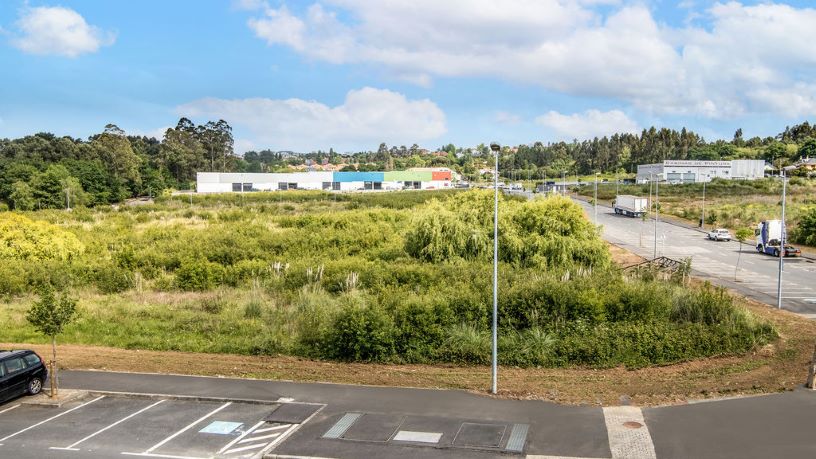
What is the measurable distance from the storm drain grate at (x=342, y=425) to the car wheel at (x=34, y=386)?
868 centimetres

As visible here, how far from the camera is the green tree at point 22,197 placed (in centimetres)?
8812

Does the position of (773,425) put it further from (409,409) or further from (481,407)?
(409,409)

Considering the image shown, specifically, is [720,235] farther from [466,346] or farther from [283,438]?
[283,438]

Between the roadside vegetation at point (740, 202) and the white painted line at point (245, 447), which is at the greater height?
the roadside vegetation at point (740, 202)

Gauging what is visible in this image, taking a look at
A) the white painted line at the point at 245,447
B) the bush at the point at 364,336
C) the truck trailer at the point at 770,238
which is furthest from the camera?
the truck trailer at the point at 770,238

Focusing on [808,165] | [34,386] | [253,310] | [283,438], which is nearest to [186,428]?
[283,438]

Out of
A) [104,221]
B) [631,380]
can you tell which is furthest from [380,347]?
[104,221]

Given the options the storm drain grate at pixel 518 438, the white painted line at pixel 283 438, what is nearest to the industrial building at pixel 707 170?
the storm drain grate at pixel 518 438

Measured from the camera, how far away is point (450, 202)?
121 feet

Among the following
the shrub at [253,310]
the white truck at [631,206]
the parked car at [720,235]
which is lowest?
the shrub at [253,310]

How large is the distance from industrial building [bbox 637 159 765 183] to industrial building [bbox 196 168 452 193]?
47.0m

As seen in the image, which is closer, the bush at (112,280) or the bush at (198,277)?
the bush at (112,280)

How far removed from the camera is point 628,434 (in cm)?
1409

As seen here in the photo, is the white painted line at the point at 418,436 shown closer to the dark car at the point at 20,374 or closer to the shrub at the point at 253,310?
the dark car at the point at 20,374
